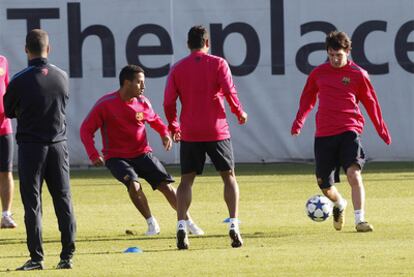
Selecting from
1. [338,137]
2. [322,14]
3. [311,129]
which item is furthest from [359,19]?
[338,137]

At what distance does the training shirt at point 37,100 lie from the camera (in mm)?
10062

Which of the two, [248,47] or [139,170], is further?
[248,47]

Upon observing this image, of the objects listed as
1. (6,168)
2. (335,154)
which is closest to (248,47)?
(6,168)

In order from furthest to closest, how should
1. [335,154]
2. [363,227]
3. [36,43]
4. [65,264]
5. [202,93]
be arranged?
1. [335,154]
2. [363,227]
3. [202,93]
4. [65,264]
5. [36,43]

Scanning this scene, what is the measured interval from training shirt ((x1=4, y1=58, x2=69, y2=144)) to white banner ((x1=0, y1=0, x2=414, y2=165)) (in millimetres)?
12806

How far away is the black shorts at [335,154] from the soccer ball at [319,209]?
185 mm

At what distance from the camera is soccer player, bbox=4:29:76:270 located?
10070 mm

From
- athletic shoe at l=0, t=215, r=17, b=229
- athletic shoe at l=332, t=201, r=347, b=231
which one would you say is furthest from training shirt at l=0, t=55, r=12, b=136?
athletic shoe at l=332, t=201, r=347, b=231

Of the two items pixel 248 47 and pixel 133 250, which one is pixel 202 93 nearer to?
pixel 133 250

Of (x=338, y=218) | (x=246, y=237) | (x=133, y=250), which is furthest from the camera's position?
(x=338, y=218)

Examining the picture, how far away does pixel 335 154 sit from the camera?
13094 millimetres

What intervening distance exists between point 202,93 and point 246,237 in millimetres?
1687

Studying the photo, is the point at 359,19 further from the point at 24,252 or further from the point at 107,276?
the point at 107,276

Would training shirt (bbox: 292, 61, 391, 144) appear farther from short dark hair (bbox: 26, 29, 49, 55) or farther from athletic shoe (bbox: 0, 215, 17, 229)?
short dark hair (bbox: 26, 29, 49, 55)
